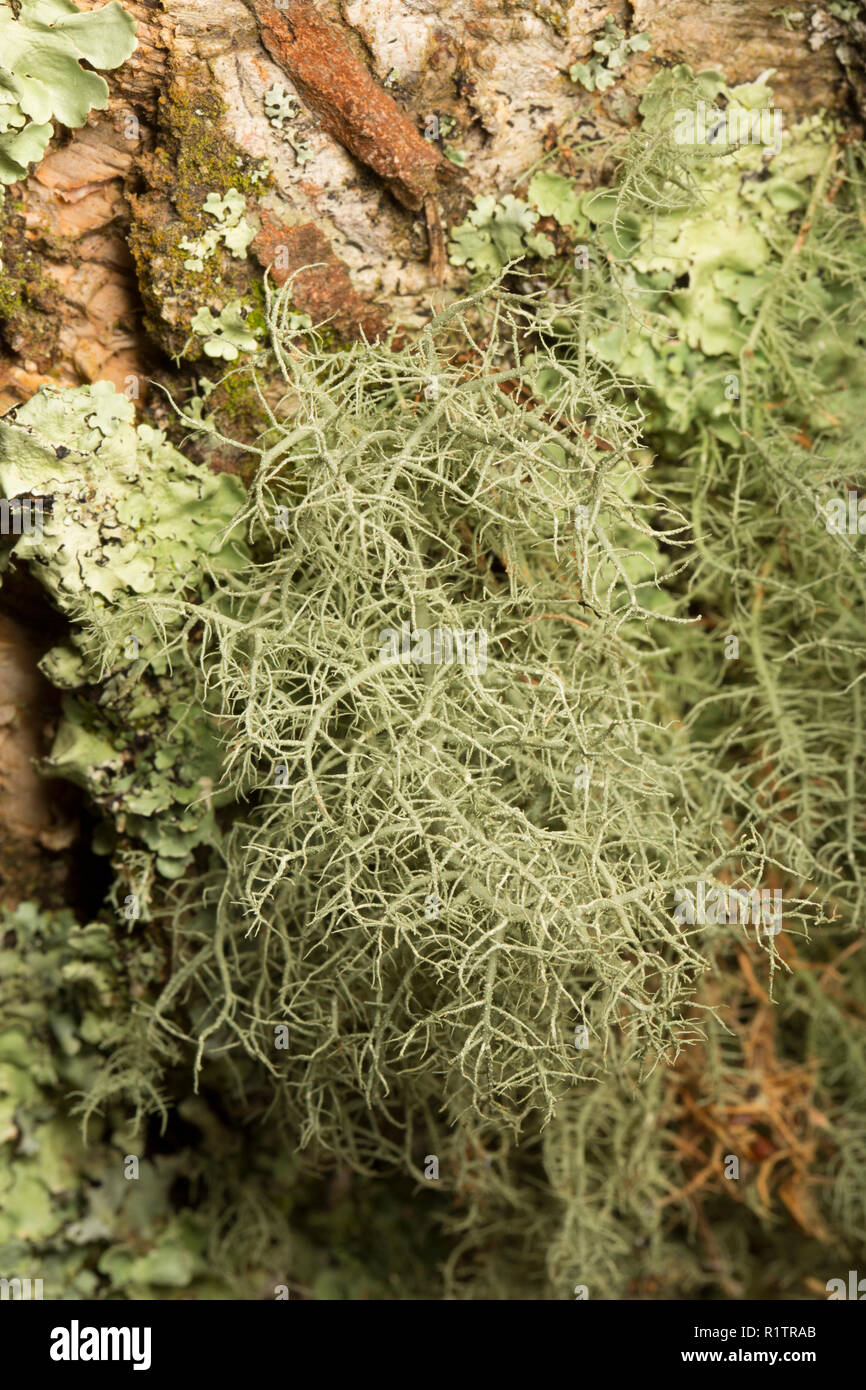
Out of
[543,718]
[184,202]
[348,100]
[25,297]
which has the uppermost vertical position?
[348,100]

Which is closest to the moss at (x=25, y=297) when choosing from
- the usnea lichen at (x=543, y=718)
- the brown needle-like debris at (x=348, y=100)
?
the usnea lichen at (x=543, y=718)

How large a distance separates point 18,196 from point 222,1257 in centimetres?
161

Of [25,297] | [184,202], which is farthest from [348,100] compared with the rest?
[25,297]

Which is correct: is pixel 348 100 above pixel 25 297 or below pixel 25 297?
above

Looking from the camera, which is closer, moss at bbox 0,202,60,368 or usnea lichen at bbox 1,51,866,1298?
usnea lichen at bbox 1,51,866,1298

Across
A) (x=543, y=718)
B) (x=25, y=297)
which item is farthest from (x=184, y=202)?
(x=543, y=718)

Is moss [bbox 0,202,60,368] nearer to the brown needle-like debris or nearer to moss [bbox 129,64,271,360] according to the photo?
moss [bbox 129,64,271,360]

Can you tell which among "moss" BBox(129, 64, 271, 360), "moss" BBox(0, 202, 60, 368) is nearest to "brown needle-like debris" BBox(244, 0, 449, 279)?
"moss" BBox(129, 64, 271, 360)

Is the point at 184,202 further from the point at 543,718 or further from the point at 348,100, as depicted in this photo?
the point at 543,718

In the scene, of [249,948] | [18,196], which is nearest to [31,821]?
[249,948]

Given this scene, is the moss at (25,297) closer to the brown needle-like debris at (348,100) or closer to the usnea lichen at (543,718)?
the usnea lichen at (543,718)

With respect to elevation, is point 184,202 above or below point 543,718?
above

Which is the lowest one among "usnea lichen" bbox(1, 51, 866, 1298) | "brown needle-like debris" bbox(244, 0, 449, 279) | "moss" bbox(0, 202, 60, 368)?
"usnea lichen" bbox(1, 51, 866, 1298)

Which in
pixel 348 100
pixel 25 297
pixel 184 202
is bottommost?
pixel 25 297
